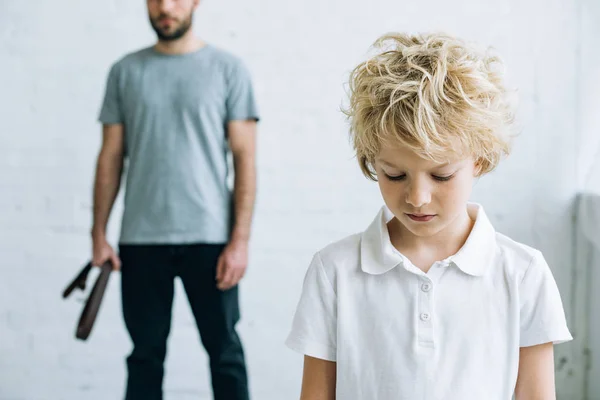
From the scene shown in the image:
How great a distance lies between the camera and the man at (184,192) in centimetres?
196

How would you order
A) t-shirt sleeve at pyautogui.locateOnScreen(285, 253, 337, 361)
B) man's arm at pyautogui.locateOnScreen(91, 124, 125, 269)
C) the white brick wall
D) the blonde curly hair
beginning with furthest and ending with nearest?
the white brick wall, man's arm at pyautogui.locateOnScreen(91, 124, 125, 269), t-shirt sleeve at pyautogui.locateOnScreen(285, 253, 337, 361), the blonde curly hair

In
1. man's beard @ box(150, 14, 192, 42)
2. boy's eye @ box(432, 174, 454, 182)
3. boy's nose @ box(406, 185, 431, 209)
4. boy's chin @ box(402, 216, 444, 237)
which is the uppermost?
man's beard @ box(150, 14, 192, 42)

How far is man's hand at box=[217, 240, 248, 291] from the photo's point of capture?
197 centimetres

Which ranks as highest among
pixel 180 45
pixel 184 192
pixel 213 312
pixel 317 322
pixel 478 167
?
pixel 180 45

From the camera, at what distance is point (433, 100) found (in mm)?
898

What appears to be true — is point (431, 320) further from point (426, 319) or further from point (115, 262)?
point (115, 262)

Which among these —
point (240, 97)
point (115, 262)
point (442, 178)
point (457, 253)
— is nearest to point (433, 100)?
point (442, 178)

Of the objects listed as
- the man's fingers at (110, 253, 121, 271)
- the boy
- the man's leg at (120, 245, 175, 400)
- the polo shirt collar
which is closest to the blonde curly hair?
the boy

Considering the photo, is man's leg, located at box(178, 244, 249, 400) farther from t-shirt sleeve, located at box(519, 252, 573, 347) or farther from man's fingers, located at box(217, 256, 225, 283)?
t-shirt sleeve, located at box(519, 252, 573, 347)

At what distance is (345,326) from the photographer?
0.99 metres

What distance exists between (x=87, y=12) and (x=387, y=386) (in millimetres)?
1791

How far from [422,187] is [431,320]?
0.60ft

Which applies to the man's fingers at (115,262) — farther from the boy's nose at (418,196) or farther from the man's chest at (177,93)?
the boy's nose at (418,196)

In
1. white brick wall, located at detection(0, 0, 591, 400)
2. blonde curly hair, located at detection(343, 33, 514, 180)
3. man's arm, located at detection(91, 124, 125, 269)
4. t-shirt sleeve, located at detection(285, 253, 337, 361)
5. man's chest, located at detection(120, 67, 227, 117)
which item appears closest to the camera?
blonde curly hair, located at detection(343, 33, 514, 180)
